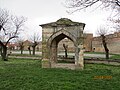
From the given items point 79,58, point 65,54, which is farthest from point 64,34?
point 65,54

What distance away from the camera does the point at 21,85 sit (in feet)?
30.4

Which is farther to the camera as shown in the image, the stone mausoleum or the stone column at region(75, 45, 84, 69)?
the stone mausoleum

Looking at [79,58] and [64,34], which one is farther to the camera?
[64,34]

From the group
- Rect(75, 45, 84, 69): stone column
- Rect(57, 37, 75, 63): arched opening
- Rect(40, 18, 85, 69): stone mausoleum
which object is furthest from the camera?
Rect(57, 37, 75, 63): arched opening

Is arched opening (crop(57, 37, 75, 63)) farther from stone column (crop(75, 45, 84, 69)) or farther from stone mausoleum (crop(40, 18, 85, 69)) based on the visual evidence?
stone column (crop(75, 45, 84, 69))

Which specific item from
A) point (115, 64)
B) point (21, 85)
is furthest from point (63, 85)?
point (115, 64)

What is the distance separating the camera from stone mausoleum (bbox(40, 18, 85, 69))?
53.2 feet

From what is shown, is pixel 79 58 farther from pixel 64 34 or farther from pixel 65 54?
pixel 65 54

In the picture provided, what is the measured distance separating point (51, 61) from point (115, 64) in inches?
271

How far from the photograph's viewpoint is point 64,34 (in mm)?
16719

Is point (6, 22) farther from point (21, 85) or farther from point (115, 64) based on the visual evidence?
point (21, 85)

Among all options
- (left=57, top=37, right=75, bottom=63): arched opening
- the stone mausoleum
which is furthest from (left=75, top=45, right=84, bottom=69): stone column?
(left=57, top=37, right=75, bottom=63): arched opening

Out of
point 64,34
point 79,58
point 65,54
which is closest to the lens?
point 79,58

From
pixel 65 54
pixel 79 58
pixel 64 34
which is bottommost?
pixel 79 58
